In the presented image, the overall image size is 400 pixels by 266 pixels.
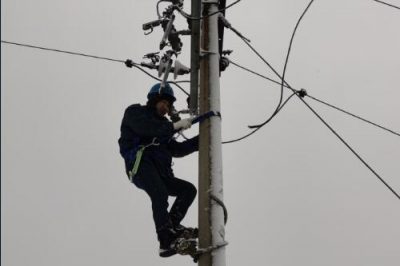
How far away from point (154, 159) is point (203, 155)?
0.91 metres

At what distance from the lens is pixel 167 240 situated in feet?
14.3

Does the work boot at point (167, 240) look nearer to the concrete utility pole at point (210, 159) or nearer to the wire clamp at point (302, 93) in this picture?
the concrete utility pole at point (210, 159)

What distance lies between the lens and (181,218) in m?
5.00

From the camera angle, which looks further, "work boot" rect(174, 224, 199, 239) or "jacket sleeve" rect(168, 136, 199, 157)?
"jacket sleeve" rect(168, 136, 199, 157)

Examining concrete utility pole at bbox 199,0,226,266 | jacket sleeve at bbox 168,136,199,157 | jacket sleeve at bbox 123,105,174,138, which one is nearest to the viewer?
concrete utility pole at bbox 199,0,226,266

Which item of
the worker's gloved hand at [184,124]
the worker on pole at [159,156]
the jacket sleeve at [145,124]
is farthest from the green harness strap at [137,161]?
the worker's gloved hand at [184,124]

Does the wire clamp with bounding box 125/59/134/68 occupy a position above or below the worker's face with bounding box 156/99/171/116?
above

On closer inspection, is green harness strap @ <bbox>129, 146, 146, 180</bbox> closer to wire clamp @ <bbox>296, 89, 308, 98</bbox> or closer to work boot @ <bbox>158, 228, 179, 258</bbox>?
work boot @ <bbox>158, 228, 179, 258</bbox>

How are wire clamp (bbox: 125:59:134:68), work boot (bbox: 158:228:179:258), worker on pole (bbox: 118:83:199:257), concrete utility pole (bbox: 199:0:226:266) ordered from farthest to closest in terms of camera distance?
wire clamp (bbox: 125:59:134:68)
worker on pole (bbox: 118:83:199:257)
work boot (bbox: 158:228:179:258)
concrete utility pole (bbox: 199:0:226:266)

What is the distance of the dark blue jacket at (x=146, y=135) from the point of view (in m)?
4.65

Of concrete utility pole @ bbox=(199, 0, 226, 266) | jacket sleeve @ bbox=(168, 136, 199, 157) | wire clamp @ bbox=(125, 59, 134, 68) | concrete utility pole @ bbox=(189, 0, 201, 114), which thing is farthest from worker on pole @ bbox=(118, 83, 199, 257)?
wire clamp @ bbox=(125, 59, 134, 68)

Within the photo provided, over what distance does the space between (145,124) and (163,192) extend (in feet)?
1.91

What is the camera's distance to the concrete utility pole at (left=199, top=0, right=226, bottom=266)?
3.81 metres

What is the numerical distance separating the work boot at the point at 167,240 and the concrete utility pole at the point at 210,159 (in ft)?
1.65
